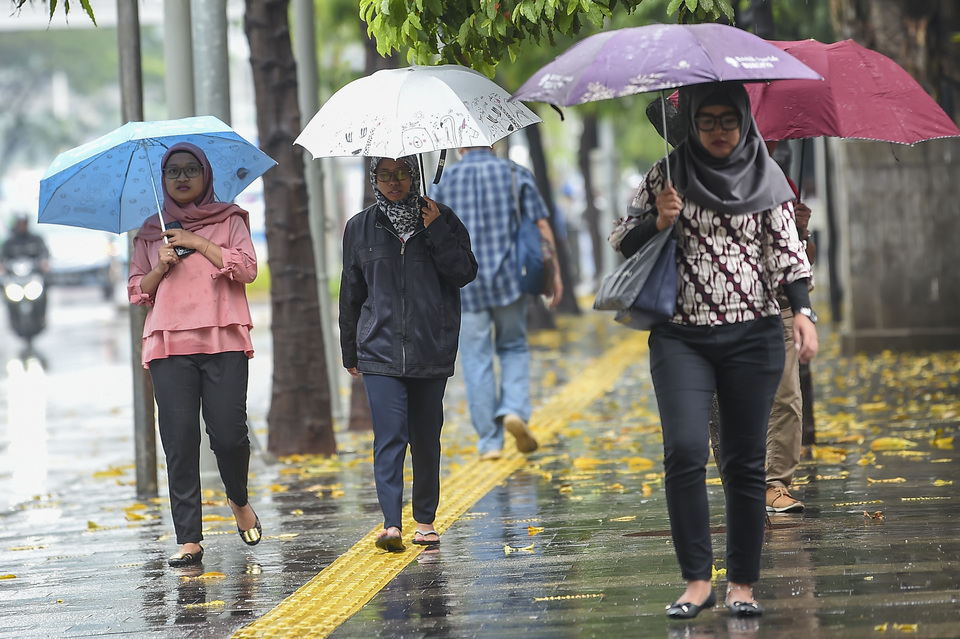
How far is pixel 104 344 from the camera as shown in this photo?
24.3 meters

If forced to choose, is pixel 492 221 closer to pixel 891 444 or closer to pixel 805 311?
pixel 891 444

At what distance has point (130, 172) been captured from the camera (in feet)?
23.2

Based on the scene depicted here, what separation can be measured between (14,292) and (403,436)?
19.3 metres

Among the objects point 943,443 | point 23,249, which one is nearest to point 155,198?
point 943,443

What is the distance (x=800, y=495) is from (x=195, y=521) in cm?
296

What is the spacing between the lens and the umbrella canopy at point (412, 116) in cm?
612

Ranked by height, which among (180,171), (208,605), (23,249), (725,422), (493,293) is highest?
(23,249)

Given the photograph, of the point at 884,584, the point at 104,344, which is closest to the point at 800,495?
the point at 884,584

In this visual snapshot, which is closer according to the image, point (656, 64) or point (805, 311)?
point (656, 64)

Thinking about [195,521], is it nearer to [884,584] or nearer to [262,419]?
[884,584]

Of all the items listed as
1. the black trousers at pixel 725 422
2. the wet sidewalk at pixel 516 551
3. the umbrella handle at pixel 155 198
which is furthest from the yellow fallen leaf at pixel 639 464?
the black trousers at pixel 725 422

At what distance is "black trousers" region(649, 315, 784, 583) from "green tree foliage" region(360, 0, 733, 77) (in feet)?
5.76

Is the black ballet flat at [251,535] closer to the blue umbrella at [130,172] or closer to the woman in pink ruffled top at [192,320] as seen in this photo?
the woman in pink ruffled top at [192,320]

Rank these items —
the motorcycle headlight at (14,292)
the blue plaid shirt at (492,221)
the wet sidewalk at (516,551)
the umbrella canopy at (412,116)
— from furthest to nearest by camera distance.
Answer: the motorcycle headlight at (14,292) < the blue plaid shirt at (492,221) < the umbrella canopy at (412,116) < the wet sidewalk at (516,551)
